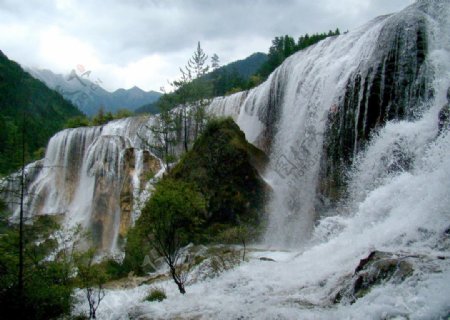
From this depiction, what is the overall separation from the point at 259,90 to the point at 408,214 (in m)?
20.4

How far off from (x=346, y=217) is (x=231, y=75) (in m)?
64.6

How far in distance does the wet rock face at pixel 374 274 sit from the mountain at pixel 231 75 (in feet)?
86.2

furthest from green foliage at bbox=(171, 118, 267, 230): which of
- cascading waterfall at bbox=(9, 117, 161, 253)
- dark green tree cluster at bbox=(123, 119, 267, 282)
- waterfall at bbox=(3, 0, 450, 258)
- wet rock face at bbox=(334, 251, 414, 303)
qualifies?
wet rock face at bbox=(334, 251, 414, 303)

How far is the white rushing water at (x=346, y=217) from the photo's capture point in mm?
7254

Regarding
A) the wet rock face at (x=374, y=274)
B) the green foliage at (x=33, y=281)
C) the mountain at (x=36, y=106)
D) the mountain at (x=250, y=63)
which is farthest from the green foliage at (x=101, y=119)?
the mountain at (x=250, y=63)

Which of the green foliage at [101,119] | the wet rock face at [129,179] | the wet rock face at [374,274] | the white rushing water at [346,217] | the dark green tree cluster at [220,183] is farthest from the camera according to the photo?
the green foliage at [101,119]

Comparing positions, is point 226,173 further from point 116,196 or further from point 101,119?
point 101,119

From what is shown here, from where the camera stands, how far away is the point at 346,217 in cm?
1575

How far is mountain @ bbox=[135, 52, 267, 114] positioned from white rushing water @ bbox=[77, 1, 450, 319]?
15357 millimetres

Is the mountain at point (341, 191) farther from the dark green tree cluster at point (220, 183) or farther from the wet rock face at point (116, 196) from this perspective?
the dark green tree cluster at point (220, 183)

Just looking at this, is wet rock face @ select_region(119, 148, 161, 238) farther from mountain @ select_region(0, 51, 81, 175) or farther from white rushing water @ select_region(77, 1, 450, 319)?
white rushing water @ select_region(77, 1, 450, 319)

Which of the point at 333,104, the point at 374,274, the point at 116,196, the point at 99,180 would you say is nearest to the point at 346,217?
the point at 333,104

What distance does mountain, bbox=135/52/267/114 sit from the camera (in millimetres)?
68625

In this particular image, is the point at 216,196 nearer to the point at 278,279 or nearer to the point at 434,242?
the point at 278,279
